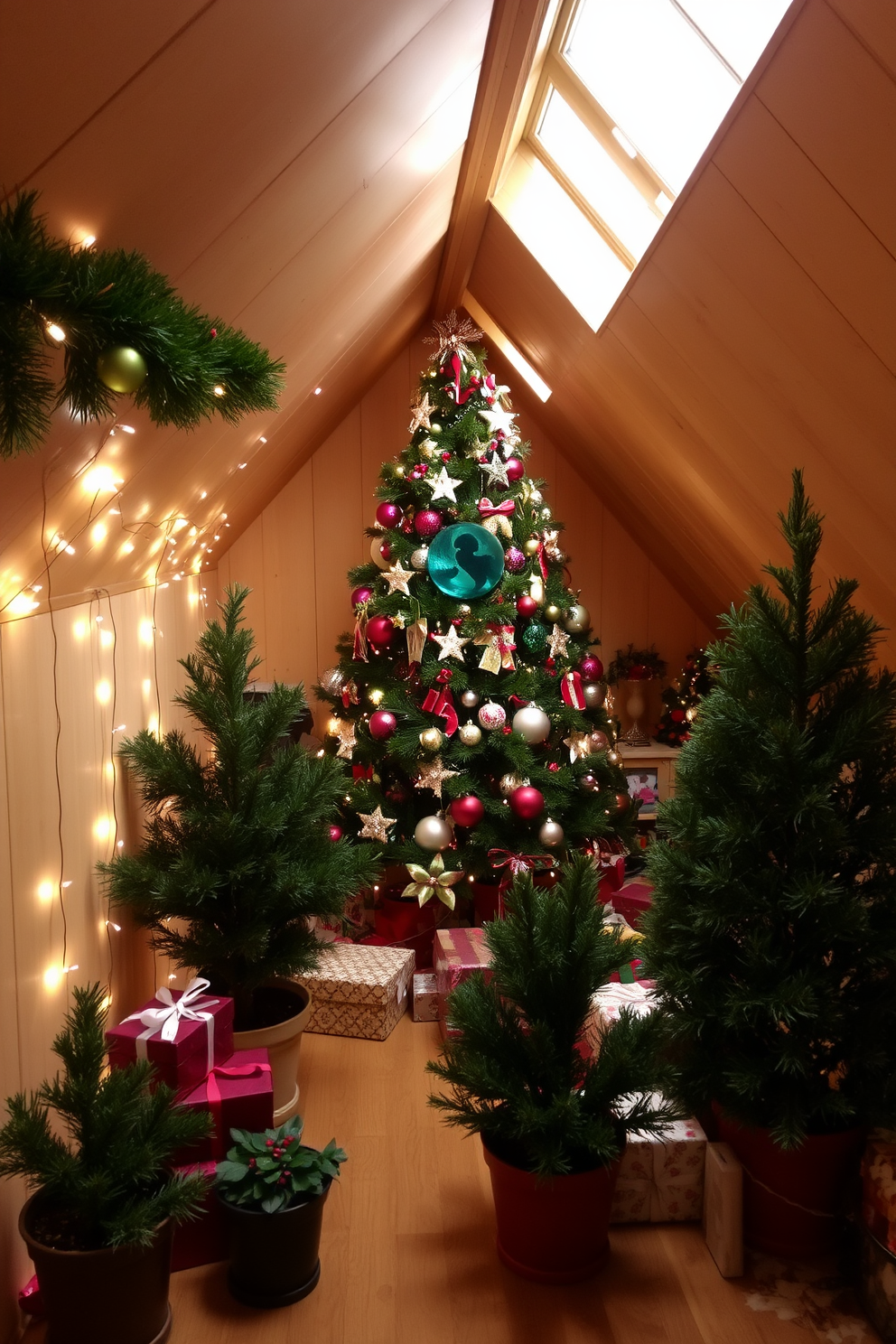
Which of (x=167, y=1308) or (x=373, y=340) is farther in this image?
(x=373, y=340)

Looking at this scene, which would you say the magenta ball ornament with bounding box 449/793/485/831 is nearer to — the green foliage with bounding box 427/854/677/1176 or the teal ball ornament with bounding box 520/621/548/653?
the teal ball ornament with bounding box 520/621/548/653

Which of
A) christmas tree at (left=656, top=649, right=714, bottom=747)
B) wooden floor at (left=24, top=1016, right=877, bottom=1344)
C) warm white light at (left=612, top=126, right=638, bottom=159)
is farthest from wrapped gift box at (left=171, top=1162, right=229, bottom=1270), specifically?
christmas tree at (left=656, top=649, right=714, bottom=747)

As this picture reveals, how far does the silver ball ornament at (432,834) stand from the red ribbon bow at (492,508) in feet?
3.26

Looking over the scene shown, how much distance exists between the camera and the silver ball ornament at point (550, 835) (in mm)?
3236

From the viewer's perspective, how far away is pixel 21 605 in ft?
5.75

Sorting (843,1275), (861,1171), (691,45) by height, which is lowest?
(843,1275)

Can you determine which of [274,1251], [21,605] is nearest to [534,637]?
[21,605]

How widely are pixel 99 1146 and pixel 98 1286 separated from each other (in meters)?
0.20

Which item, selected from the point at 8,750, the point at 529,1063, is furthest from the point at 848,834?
the point at 8,750

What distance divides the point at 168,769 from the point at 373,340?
6.61ft

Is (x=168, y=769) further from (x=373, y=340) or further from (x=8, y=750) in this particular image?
(x=373, y=340)

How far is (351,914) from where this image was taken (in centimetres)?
354

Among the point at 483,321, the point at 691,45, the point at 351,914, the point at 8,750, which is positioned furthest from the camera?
the point at 483,321

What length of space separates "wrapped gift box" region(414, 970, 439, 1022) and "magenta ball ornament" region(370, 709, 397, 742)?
2.51 ft
